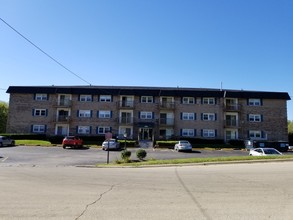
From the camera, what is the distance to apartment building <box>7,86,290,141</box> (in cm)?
5097

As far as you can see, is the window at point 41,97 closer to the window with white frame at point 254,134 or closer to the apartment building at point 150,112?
the apartment building at point 150,112

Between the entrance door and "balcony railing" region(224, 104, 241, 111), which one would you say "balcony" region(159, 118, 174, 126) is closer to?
the entrance door

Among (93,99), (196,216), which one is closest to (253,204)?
(196,216)

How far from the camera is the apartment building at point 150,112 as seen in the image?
167 ft

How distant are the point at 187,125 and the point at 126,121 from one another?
30.9 feet

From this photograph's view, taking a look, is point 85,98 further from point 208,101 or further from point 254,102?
point 254,102

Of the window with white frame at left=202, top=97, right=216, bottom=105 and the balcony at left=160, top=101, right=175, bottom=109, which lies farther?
the window with white frame at left=202, top=97, right=216, bottom=105

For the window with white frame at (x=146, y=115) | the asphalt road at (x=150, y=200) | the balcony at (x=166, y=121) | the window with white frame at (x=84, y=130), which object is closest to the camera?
the asphalt road at (x=150, y=200)

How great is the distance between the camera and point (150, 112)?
51.5 metres

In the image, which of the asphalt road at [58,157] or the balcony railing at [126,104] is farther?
the balcony railing at [126,104]

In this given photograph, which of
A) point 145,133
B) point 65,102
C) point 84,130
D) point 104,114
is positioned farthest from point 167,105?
point 65,102

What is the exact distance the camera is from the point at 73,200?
26.9ft

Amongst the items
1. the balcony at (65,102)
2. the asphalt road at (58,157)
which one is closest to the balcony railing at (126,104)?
the balcony at (65,102)

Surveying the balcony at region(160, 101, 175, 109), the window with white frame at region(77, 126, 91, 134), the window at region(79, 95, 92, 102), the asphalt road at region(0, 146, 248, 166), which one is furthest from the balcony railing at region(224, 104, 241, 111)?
the window with white frame at region(77, 126, 91, 134)
